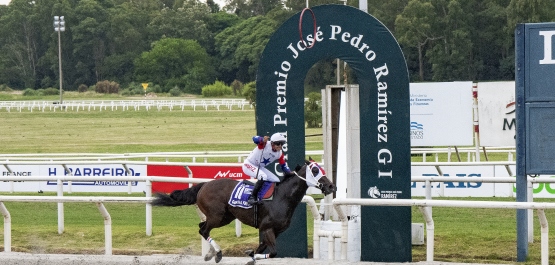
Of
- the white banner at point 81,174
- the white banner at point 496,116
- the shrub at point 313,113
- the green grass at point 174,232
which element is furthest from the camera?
the shrub at point 313,113

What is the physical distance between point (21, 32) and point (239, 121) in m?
43.9

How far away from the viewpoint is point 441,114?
1471 cm

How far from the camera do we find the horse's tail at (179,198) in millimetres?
7734

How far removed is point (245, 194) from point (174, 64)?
57.1 metres

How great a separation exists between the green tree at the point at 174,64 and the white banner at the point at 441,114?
48.1 metres

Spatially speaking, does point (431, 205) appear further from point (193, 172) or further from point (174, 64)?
point (174, 64)

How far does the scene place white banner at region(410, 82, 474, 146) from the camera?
14711 millimetres

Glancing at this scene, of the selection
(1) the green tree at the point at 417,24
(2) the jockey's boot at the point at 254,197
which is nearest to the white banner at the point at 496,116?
(2) the jockey's boot at the point at 254,197

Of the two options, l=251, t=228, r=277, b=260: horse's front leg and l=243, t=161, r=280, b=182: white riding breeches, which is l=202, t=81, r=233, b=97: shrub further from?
l=251, t=228, r=277, b=260: horse's front leg

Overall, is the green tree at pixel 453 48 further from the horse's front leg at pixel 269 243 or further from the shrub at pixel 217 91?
the horse's front leg at pixel 269 243

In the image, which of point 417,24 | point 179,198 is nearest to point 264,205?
point 179,198

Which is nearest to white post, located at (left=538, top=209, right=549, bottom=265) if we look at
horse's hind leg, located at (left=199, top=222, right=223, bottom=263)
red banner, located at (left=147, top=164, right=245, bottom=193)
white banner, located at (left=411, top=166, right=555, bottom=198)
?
horse's hind leg, located at (left=199, top=222, right=223, bottom=263)

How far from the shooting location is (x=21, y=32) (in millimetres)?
75375

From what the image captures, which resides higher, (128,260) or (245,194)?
(245,194)
